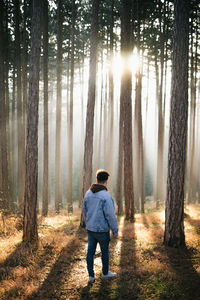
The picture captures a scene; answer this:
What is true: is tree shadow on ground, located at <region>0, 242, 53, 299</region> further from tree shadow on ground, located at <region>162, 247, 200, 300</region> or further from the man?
tree shadow on ground, located at <region>162, 247, 200, 300</region>

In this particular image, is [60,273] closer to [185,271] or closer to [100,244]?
[100,244]

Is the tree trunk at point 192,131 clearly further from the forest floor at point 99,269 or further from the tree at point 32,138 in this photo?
the tree at point 32,138

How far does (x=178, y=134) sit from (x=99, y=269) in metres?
4.02

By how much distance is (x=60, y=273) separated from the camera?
14.0 feet

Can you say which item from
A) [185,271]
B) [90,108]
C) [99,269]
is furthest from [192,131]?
[99,269]

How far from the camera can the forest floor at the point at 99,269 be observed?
3.48 meters

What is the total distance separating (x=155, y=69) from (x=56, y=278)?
1570cm

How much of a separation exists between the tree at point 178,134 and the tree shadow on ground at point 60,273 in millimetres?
2779

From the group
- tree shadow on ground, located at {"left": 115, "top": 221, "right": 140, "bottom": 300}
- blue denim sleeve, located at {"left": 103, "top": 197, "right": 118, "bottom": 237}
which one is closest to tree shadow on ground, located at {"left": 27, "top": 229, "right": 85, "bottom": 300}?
tree shadow on ground, located at {"left": 115, "top": 221, "right": 140, "bottom": 300}

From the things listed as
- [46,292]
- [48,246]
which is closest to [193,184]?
[48,246]

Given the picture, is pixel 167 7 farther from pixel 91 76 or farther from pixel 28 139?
pixel 28 139

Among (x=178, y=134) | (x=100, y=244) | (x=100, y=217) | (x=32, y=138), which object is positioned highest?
→ (x=178, y=134)

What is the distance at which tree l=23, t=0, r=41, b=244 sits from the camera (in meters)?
5.86

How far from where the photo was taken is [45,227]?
799 centimetres
